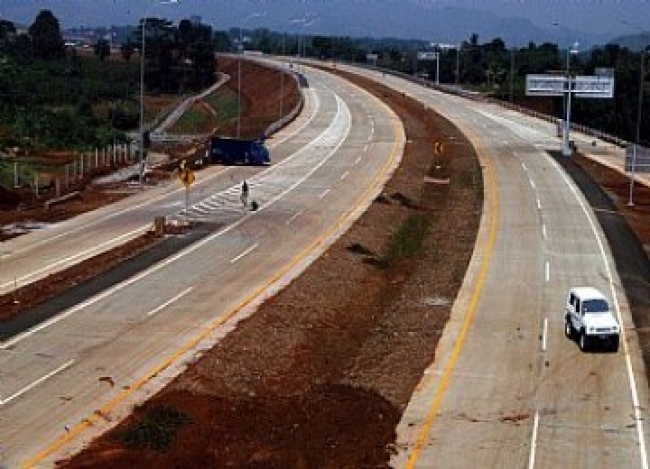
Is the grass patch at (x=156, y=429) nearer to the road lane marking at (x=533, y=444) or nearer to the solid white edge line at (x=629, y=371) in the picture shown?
the road lane marking at (x=533, y=444)

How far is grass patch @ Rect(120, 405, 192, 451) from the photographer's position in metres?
22.4

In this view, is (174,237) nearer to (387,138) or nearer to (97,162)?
(97,162)

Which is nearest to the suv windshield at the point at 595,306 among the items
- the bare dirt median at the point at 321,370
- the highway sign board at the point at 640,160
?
the bare dirt median at the point at 321,370

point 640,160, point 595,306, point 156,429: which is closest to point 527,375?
point 595,306

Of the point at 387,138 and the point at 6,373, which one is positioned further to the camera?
the point at 387,138

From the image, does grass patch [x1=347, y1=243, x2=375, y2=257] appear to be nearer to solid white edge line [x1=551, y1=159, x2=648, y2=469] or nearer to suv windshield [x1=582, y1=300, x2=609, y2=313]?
solid white edge line [x1=551, y1=159, x2=648, y2=469]

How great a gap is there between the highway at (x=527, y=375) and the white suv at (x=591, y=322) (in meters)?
0.40

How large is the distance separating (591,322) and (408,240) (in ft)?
58.5

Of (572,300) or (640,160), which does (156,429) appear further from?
(640,160)

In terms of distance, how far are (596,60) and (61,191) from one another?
137 meters

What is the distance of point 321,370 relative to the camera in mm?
28938

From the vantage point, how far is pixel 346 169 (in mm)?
67375

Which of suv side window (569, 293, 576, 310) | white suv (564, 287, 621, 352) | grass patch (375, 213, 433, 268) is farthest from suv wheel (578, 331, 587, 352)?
grass patch (375, 213, 433, 268)

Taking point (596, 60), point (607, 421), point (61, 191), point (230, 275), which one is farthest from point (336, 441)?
point (596, 60)
